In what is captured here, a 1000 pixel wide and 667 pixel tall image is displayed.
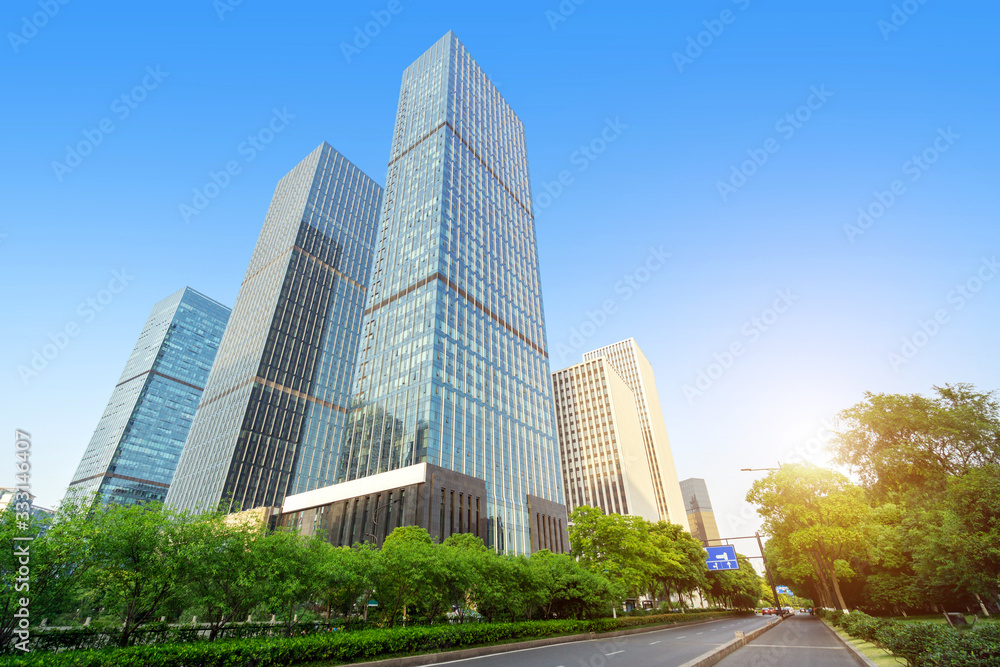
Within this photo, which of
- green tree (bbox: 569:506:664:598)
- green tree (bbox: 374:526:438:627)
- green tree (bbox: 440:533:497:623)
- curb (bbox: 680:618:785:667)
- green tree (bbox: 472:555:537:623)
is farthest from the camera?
green tree (bbox: 569:506:664:598)

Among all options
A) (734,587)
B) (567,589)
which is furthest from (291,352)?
(734,587)

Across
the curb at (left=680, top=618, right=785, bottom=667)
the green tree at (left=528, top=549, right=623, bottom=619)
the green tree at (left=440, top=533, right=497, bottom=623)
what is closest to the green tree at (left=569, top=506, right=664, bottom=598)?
the green tree at (left=528, top=549, right=623, bottom=619)

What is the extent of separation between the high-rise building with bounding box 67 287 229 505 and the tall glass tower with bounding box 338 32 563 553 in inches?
3932

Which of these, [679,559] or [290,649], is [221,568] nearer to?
[290,649]

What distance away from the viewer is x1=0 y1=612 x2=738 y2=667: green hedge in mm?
12047

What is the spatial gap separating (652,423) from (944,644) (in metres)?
143

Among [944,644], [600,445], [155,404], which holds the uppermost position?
[155,404]

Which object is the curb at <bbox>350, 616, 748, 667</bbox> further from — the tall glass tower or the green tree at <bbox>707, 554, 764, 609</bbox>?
the green tree at <bbox>707, 554, 764, 609</bbox>

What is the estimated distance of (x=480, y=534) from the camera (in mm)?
53094

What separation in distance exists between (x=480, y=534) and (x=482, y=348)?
92.6 ft

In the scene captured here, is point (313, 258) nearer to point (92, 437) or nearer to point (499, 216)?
point (499, 216)

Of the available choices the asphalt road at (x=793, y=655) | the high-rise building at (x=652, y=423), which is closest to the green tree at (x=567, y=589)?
the asphalt road at (x=793, y=655)

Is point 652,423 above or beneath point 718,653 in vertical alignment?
above

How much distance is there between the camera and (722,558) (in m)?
54.7
